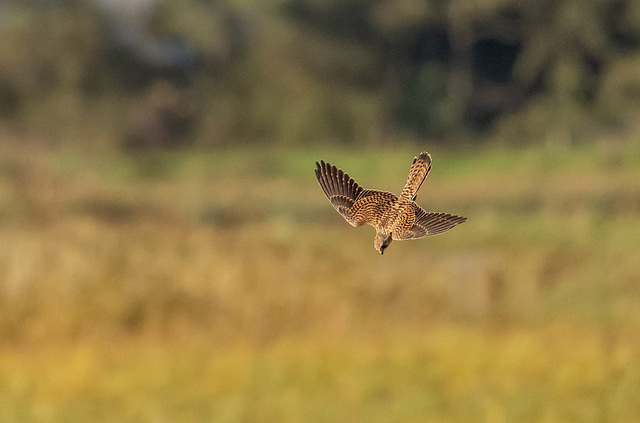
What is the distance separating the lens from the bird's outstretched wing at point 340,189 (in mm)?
617

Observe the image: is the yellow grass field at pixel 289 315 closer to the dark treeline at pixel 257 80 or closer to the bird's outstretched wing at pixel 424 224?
the dark treeline at pixel 257 80

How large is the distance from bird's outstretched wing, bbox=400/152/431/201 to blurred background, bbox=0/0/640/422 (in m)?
16.0

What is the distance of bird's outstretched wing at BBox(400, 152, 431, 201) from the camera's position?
0.59m

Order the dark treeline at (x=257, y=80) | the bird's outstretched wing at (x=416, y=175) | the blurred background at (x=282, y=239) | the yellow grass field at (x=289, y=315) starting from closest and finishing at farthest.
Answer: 1. the bird's outstretched wing at (x=416, y=175)
2. the yellow grass field at (x=289, y=315)
3. the blurred background at (x=282, y=239)
4. the dark treeline at (x=257, y=80)

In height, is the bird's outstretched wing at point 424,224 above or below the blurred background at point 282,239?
below

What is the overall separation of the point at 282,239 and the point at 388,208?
75.6 ft

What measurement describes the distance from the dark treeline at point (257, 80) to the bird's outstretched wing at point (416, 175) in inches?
936

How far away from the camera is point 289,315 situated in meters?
22.1

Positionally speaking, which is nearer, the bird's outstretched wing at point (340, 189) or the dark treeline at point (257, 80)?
the bird's outstretched wing at point (340, 189)

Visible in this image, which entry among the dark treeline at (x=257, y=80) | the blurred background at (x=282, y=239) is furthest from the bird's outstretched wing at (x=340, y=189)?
the dark treeline at (x=257, y=80)

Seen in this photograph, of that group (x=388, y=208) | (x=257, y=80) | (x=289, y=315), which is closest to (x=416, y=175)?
(x=388, y=208)

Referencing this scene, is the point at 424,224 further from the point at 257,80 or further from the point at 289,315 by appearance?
the point at 257,80

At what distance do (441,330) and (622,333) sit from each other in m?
5.43

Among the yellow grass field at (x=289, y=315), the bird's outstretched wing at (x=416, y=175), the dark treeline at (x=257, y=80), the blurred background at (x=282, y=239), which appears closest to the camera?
the bird's outstretched wing at (x=416, y=175)
